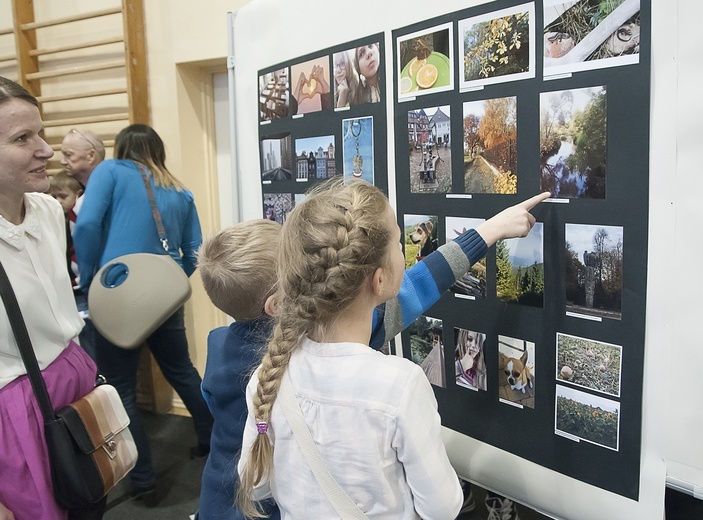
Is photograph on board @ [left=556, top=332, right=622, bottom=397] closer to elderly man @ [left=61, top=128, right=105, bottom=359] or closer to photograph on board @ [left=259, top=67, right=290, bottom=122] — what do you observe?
photograph on board @ [left=259, top=67, right=290, bottom=122]

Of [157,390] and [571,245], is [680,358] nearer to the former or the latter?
[571,245]

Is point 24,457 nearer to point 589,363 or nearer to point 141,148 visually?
point 589,363

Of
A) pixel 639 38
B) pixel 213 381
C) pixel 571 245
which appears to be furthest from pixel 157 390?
pixel 639 38

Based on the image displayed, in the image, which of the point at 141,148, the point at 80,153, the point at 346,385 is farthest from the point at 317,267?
the point at 80,153

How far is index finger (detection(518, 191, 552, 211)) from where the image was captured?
1059mm

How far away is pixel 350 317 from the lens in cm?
86

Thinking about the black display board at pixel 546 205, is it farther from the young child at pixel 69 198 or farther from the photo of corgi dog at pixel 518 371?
the young child at pixel 69 198

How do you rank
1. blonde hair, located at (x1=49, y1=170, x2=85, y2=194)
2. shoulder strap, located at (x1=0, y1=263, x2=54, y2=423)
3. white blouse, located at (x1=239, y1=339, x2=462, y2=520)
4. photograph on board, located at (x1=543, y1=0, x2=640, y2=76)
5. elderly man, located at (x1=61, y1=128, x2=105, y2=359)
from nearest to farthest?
white blouse, located at (x1=239, y1=339, x2=462, y2=520) < photograph on board, located at (x1=543, y1=0, x2=640, y2=76) < shoulder strap, located at (x1=0, y1=263, x2=54, y2=423) < elderly man, located at (x1=61, y1=128, x2=105, y2=359) < blonde hair, located at (x1=49, y1=170, x2=85, y2=194)

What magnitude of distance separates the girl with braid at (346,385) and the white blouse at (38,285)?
0.61 meters

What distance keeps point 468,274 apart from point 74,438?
93cm

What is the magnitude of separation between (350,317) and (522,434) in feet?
1.81

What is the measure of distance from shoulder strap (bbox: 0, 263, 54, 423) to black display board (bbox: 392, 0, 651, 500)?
87cm

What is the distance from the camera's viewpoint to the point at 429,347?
136cm

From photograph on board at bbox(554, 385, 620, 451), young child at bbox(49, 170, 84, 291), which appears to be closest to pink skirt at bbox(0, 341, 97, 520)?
photograph on board at bbox(554, 385, 620, 451)
